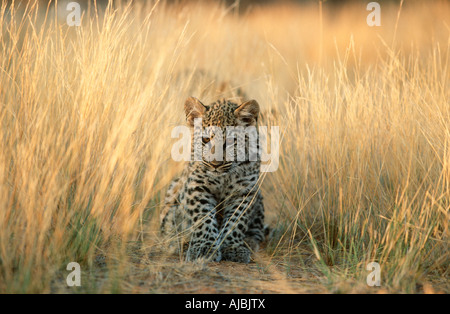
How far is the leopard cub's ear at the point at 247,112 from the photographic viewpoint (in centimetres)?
455

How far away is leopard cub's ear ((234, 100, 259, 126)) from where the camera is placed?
14.9ft

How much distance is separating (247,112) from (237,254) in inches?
51.2

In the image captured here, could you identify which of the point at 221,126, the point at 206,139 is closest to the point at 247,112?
the point at 221,126

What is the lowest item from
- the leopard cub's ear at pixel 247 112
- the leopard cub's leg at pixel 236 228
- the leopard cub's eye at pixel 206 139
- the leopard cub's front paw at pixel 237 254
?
the leopard cub's front paw at pixel 237 254

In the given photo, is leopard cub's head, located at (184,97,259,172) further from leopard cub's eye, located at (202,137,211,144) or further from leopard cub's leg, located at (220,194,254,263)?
leopard cub's leg, located at (220,194,254,263)

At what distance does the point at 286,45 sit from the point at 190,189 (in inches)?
410

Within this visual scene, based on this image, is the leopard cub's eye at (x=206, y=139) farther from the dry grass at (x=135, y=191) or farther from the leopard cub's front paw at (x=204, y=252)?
the leopard cub's front paw at (x=204, y=252)

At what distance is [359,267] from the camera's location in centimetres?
395

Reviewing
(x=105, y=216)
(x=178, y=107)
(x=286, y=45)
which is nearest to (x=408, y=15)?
(x=286, y=45)

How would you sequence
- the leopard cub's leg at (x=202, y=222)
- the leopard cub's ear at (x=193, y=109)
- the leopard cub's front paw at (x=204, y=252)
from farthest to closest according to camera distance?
the leopard cub's ear at (x=193, y=109) → the leopard cub's leg at (x=202, y=222) → the leopard cub's front paw at (x=204, y=252)

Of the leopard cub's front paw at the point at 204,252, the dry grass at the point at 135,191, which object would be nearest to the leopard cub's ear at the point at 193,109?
the dry grass at the point at 135,191

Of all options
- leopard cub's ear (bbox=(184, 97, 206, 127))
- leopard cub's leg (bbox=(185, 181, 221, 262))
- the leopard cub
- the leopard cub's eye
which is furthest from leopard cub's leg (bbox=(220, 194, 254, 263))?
leopard cub's ear (bbox=(184, 97, 206, 127))

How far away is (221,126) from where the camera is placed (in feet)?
14.7

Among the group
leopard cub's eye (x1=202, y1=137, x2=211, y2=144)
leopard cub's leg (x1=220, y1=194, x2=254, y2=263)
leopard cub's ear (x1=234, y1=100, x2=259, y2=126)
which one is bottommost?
leopard cub's leg (x1=220, y1=194, x2=254, y2=263)
